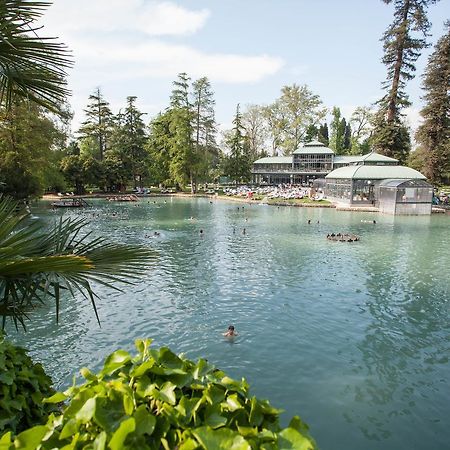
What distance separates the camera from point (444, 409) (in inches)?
280

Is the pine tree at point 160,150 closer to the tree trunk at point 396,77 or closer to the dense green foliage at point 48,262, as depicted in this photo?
the tree trunk at point 396,77

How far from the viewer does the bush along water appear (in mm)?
1432

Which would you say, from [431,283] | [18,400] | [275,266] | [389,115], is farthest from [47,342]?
[389,115]

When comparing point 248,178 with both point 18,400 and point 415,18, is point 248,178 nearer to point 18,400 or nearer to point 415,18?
point 415,18

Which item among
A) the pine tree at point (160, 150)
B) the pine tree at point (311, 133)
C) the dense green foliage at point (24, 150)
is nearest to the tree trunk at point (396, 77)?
the pine tree at point (311, 133)

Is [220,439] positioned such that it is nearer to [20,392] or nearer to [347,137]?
[20,392]

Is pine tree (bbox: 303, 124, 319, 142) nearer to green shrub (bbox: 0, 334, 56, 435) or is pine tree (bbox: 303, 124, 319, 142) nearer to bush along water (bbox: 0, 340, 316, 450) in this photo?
green shrub (bbox: 0, 334, 56, 435)

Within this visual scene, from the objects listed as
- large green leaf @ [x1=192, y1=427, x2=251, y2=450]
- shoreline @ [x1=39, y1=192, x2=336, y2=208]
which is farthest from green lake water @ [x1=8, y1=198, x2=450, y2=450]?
→ shoreline @ [x1=39, y1=192, x2=336, y2=208]

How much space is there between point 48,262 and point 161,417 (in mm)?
1375

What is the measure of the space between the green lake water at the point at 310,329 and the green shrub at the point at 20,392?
1482 mm

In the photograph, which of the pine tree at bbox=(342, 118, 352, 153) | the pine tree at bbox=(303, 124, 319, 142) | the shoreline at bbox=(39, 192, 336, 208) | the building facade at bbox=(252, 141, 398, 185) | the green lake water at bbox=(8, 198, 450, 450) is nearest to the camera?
the green lake water at bbox=(8, 198, 450, 450)

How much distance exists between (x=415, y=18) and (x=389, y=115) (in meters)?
12.0

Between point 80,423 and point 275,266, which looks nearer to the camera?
point 80,423

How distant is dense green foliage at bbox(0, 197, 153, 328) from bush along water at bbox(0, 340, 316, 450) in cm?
92
